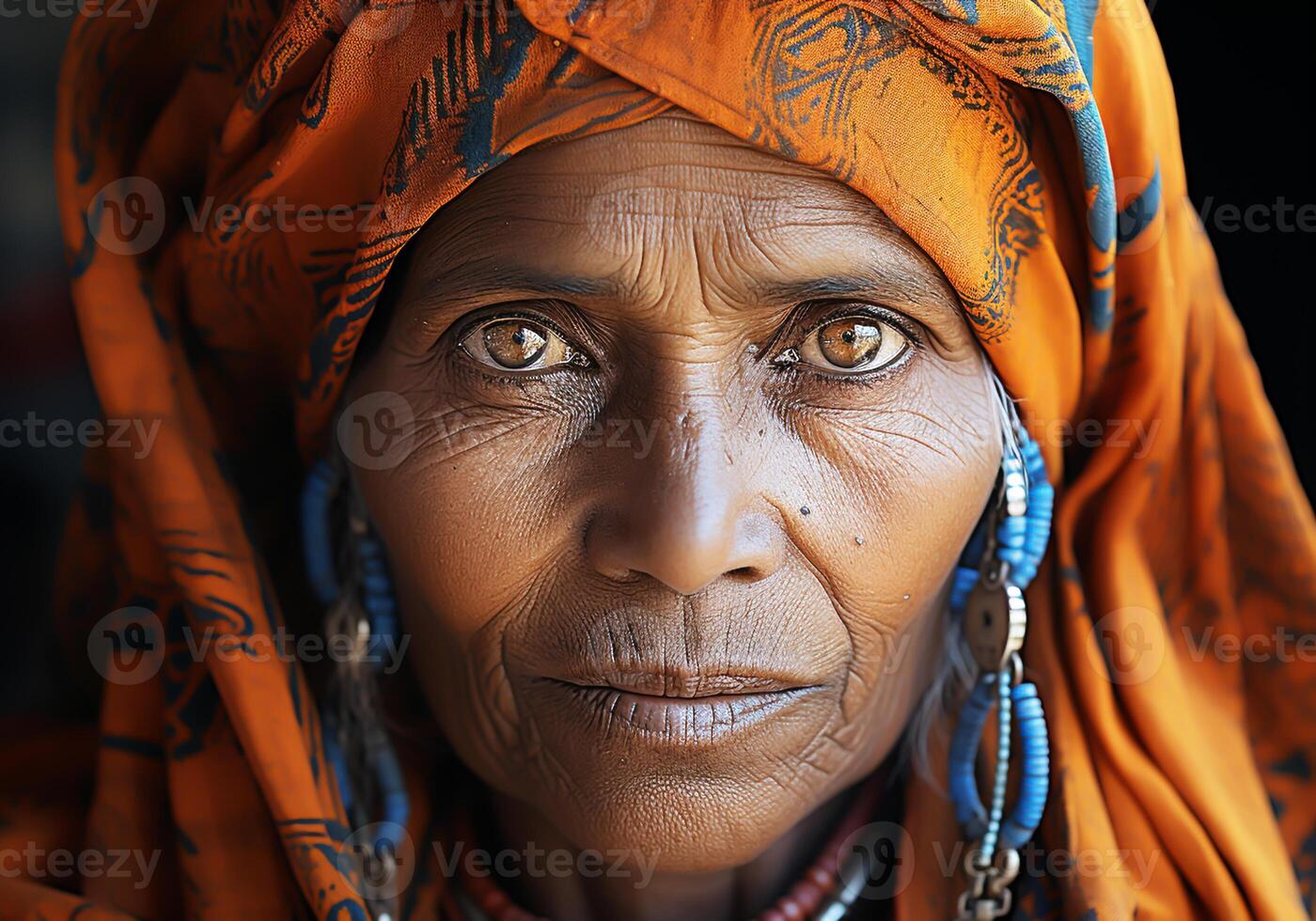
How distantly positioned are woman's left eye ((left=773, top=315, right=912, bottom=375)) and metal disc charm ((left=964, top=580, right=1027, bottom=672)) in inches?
13.0

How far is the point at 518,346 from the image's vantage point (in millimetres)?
1298

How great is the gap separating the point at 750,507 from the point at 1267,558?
0.72 meters

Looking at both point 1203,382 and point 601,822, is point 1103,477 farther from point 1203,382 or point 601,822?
point 601,822

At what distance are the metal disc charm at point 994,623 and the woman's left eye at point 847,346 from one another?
33 centimetres

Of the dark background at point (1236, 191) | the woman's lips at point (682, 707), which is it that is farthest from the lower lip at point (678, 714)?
the dark background at point (1236, 191)

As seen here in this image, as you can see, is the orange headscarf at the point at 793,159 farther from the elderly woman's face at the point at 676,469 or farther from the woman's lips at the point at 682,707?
the woman's lips at the point at 682,707

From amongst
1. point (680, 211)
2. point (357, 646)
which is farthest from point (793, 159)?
point (357, 646)

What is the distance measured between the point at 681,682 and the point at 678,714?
0.14 ft

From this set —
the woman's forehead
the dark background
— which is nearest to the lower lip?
the woman's forehead

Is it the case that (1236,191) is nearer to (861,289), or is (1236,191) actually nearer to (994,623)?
(994,623)

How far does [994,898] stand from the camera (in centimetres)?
145

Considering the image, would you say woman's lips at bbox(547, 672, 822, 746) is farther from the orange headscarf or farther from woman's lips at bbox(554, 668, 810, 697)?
the orange headscarf

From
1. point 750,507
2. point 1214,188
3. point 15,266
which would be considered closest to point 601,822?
point 750,507

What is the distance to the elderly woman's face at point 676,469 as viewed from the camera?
1.19 meters
